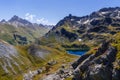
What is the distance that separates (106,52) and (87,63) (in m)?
6.94

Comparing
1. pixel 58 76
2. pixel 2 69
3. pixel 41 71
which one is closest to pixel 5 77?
pixel 2 69

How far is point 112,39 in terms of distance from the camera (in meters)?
76.6

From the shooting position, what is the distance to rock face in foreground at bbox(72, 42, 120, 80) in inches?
2601

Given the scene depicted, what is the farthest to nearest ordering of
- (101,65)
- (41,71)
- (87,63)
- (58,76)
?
(41,71), (58,76), (87,63), (101,65)

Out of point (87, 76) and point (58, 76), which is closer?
point (87, 76)

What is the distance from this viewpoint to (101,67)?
68188 mm

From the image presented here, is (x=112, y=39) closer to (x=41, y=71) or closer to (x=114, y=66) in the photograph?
(x=114, y=66)

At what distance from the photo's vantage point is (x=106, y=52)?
7231 centimetres

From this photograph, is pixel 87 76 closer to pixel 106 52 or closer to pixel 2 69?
pixel 106 52

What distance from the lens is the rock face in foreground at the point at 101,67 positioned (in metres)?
66.1

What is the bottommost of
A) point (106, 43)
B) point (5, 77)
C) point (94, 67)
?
point (5, 77)

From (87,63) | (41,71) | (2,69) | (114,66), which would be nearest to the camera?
(114,66)

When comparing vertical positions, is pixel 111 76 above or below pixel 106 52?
below

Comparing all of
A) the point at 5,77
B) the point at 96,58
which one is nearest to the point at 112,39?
the point at 96,58
